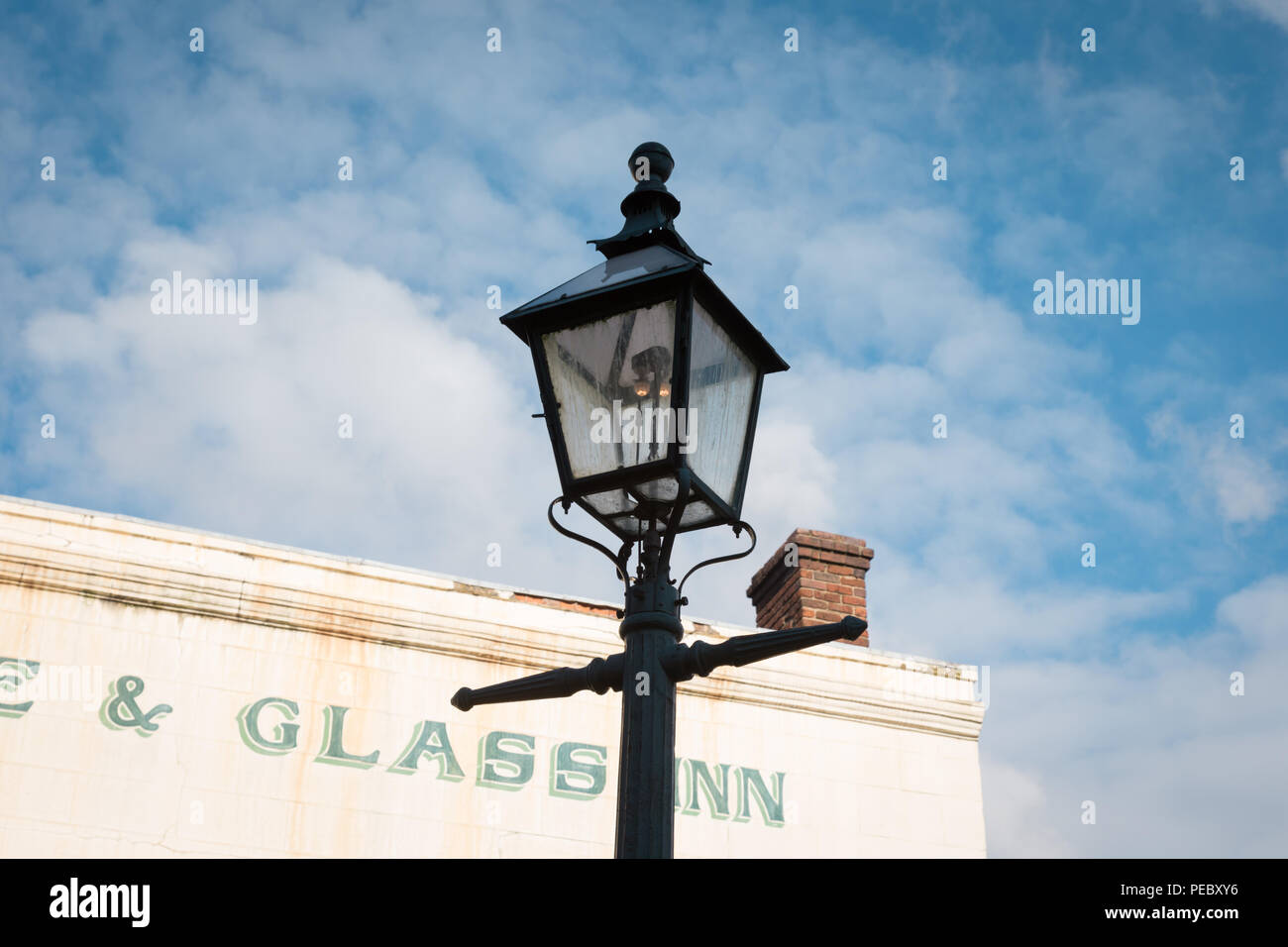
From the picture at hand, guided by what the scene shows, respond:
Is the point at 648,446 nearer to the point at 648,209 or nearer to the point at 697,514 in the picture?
the point at 697,514

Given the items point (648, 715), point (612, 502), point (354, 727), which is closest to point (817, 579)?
point (354, 727)

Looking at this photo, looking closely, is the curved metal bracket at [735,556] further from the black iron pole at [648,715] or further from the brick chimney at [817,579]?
the brick chimney at [817,579]

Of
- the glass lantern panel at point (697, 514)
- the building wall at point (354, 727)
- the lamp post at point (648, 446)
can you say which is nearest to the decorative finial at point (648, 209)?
the lamp post at point (648, 446)

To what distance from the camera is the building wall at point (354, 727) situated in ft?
27.0

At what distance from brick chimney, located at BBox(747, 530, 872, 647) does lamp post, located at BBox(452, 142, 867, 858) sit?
6.73 m

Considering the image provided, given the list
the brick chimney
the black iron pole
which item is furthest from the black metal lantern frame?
the brick chimney

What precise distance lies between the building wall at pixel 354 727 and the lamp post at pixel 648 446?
5.23 m

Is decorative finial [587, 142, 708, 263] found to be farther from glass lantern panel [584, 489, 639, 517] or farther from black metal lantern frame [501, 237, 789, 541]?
glass lantern panel [584, 489, 639, 517]

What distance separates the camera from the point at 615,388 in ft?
12.3

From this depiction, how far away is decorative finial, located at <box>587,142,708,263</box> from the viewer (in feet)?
13.6
